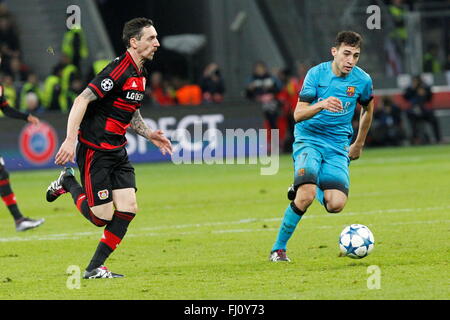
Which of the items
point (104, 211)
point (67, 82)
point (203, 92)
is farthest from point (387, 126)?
point (104, 211)

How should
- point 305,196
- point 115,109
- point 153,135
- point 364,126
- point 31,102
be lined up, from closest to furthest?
point 115,109 < point 153,135 < point 305,196 < point 364,126 < point 31,102

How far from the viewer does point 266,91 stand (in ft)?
90.5

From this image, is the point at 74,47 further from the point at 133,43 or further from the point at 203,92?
the point at 133,43

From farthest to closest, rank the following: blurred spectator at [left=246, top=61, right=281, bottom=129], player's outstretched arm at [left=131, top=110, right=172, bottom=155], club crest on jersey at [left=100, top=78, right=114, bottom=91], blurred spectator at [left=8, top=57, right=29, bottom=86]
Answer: blurred spectator at [left=8, top=57, right=29, bottom=86]
blurred spectator at [left=246, top=61, right=281, bottom=129]
player's outstretched arm at [left=131, top=110, right=172, bottom=155]
club crest on jersey at [left=100, top=78, right=114, bottom=91]

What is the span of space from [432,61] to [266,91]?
6303 mm

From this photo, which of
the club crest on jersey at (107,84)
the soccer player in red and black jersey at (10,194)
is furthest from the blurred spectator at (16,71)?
the club crest on jersey at (107,84)

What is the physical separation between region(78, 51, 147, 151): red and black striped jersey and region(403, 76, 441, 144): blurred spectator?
2067 cm

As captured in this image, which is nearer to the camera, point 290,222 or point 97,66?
→ point 290,222

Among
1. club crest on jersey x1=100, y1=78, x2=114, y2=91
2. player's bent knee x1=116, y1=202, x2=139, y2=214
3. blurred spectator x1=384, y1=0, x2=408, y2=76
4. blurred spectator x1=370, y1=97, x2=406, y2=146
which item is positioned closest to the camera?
club crest on jersey x1=100, y1=78, x2=114, y2=91

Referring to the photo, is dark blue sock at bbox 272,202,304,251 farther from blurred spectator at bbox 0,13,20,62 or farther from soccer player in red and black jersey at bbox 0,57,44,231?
blurred spectator at bbox 0,13,20,62

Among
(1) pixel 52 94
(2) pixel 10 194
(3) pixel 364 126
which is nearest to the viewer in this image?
(3) pixel 364 126

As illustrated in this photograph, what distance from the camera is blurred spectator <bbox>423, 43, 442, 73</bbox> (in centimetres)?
3119

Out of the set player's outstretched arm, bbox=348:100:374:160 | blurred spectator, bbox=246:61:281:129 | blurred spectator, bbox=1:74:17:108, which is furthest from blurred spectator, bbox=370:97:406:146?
player's outstretched arm, bbox=348:100:374:160

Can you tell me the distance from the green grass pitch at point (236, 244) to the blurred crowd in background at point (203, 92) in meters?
4.73
